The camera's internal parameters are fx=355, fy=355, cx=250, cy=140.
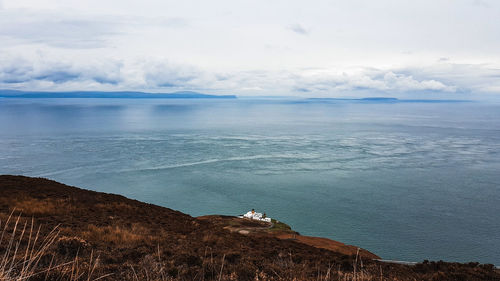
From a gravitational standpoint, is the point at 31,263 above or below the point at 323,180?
above

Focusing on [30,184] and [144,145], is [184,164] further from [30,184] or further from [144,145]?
[30,184]

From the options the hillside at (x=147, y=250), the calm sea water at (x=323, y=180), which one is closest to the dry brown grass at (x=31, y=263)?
the hillside at (x=147, y=250)

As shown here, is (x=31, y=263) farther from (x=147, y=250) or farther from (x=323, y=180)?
(x=323, y=180)

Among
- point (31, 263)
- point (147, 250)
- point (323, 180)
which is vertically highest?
point (31, 263)

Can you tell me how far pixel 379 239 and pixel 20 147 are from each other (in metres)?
55.7

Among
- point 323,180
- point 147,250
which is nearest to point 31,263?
point 147,250

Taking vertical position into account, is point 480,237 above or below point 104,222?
below

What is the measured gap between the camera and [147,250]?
29.5 ft

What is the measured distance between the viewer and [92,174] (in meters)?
42.6

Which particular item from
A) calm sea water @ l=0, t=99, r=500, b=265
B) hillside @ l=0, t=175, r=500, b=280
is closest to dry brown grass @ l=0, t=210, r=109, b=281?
hillside @ l=0, t=175, r=500, b=280

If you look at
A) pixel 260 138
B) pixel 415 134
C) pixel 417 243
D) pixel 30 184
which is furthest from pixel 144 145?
pixel 415 134

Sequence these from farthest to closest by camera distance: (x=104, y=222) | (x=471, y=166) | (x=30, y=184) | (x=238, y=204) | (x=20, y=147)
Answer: (x=20, y=147)
(x=471, y=166)
(x=238, y=204)
(x=30, y=184)
(x=104, y=222)

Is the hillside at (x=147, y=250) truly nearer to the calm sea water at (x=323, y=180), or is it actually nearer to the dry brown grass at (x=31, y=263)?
the dry brown grass at (x=31, y=263)

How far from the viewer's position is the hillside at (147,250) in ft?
22.6
